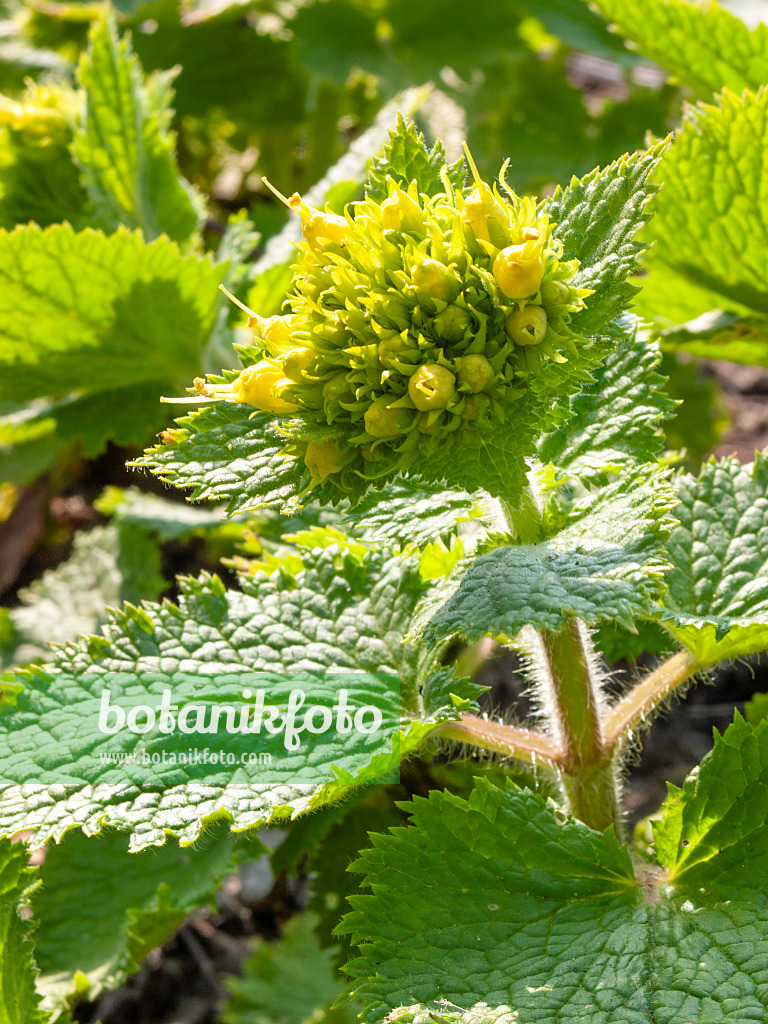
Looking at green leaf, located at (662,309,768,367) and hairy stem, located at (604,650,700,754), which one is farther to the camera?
green leaf, located at (662,309,768,367)

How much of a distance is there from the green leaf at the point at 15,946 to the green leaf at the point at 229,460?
0.67 m

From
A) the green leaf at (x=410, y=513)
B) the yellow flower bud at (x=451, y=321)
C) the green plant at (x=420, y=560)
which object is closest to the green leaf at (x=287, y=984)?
the green plant at (x=420, y=560)

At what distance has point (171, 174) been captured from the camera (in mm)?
2441

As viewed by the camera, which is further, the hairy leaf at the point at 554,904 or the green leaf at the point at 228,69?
the green leaf at the point at 228,69

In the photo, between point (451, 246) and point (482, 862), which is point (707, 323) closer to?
point (451, 246)

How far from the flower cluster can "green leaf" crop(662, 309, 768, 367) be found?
2.83ft

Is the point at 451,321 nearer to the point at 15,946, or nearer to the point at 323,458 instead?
the point at 323,458

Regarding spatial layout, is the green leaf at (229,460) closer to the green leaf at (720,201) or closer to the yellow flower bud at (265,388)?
the yellow flower bud at (265,388)

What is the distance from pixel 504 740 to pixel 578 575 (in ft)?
1.54

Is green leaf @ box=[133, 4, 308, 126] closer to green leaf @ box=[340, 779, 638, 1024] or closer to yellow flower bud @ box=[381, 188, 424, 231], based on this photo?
yellow flower bud @ box=[381, 188, 424, 231]

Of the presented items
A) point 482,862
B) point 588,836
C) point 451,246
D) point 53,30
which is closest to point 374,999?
point 482,862

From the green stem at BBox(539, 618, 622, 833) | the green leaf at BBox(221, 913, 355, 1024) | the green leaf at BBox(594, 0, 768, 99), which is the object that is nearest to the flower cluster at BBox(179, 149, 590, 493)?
the green stem at BBox(539, 618, 622, 833)

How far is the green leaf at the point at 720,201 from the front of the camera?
5.70 feet

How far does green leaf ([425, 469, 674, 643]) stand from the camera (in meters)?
1.08
